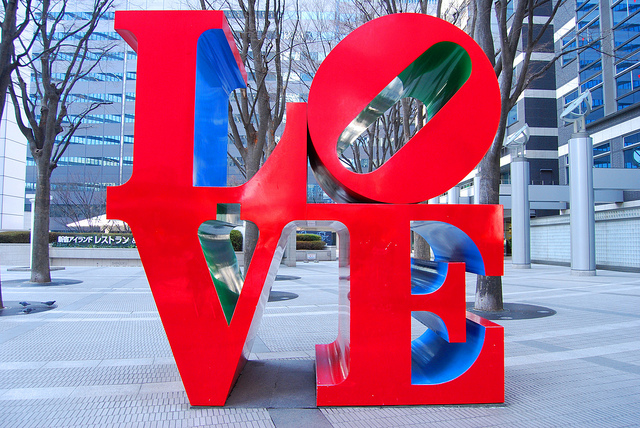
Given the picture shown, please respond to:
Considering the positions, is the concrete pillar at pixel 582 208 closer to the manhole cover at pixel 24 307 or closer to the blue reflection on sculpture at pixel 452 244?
the blue reflection on sculpture at pixel 452 244

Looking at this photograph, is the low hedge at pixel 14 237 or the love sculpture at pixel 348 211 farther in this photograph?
the low hedge at pixel 14 237

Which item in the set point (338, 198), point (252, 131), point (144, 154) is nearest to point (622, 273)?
→ point (252, 131)

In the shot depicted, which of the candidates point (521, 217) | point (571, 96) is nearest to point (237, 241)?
point (521, 217)

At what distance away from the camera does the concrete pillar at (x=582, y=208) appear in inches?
590

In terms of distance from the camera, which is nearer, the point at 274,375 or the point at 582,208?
the point at 274,375

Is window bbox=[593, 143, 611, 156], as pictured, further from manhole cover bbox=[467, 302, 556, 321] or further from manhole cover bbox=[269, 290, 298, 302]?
manhole cover bbox=[269, 290, 298, 302]

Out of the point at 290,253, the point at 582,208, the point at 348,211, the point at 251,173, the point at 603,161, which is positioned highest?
the point at 603,161

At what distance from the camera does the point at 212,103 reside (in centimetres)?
448

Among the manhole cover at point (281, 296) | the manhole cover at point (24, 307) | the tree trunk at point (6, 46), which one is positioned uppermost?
the tree trunk at point (6, 46)

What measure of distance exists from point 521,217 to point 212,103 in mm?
17578

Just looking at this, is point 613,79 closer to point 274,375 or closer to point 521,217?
point 521,217

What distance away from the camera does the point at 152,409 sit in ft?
11.2

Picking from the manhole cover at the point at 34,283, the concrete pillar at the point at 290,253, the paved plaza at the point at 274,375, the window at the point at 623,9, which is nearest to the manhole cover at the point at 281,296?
the paved plaza at the point at 274,375

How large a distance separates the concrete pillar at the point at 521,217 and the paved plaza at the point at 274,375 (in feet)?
35.6
